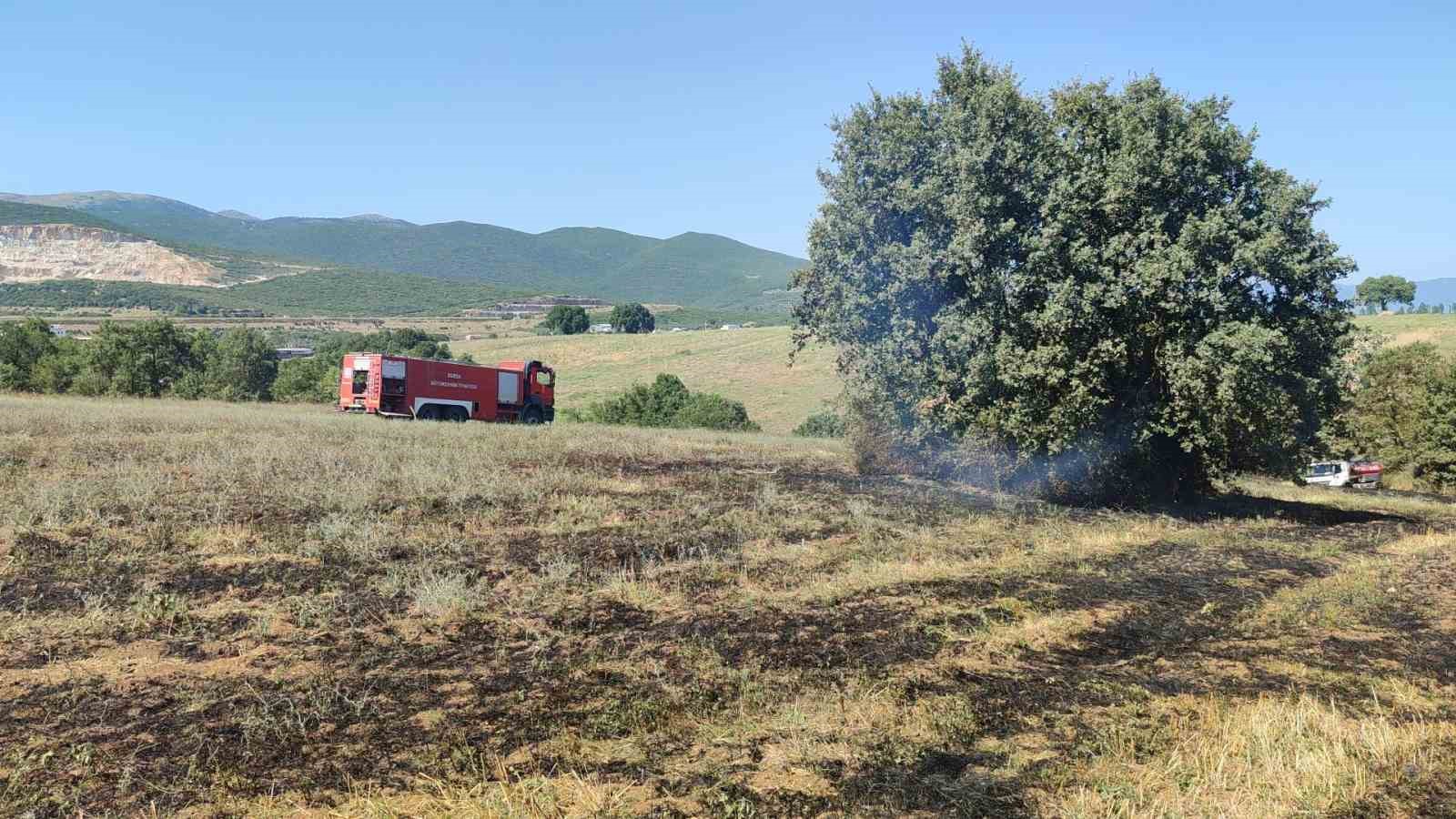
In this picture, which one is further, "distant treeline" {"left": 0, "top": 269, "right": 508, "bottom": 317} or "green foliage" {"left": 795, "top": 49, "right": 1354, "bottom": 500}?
"distant treeline" {"left": 0, "top": 269, "right": 508, "bottom": 317}

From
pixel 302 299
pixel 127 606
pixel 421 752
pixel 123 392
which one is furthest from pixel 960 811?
pixel 302 299

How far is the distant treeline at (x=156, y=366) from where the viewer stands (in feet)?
189

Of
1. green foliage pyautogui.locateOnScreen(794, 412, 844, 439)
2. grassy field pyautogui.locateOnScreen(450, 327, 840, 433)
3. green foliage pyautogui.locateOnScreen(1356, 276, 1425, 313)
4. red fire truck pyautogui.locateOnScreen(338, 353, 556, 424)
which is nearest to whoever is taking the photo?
red fire truck pyautogui.locateOnScreen(338, 353, 556, 424)

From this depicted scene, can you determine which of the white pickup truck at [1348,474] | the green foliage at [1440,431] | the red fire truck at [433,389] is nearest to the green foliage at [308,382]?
the red fire truck at [433,389]

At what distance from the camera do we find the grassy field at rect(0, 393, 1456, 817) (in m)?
5.11

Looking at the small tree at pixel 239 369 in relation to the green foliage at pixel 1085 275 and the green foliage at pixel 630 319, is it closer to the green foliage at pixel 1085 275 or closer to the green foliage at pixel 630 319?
the green foliage at pixel 1085 275

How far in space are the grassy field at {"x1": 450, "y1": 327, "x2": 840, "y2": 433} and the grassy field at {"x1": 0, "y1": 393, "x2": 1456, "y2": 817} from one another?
5040cm

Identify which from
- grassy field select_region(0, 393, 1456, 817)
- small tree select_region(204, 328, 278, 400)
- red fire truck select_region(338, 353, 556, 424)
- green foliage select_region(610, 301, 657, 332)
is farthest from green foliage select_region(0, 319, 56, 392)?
green foliage select_region(610, 301, 657, 332)

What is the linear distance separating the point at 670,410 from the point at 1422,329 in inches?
3060

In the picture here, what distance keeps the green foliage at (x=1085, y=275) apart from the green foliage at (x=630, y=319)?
129m

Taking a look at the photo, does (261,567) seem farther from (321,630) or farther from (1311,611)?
(1311,611)

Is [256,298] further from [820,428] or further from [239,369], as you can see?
[820,428]

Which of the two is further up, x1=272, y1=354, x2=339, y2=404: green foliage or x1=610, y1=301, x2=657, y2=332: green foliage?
x1=610, y1=301, x2=657, y2=332: green foliage

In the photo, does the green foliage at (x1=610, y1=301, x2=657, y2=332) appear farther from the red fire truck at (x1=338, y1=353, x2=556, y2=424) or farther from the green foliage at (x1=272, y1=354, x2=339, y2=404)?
the red fire truck at (x1=338, y1=353, x2=556, y2=424)
